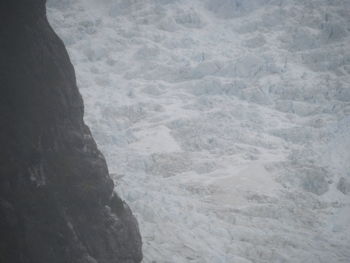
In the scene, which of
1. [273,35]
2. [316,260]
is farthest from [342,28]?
[316,260]

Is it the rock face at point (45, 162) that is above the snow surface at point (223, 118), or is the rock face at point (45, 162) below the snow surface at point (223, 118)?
above

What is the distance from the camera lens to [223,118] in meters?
57.3

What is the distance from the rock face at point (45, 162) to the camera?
1448 cm

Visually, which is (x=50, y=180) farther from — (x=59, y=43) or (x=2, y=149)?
(x=59, y=43)

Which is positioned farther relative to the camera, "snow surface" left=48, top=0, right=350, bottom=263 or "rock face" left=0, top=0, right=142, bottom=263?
"snow surface" left=48, top=0, right=350, bottom=263

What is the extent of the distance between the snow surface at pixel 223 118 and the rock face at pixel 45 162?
11.5 meters

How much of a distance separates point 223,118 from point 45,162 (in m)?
42.8

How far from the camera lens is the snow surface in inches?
1390

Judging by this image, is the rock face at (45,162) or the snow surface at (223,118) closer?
the rock face at (45,162)

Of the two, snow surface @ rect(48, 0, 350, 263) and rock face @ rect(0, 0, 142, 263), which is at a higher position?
rock face @ rect(0, 0, 142, 263)

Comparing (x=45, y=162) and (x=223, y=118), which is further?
(x=223, y=118)

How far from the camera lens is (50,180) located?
15969mm

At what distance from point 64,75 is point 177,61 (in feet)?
179

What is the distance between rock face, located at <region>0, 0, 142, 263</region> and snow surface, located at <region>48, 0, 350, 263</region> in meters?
11.5
